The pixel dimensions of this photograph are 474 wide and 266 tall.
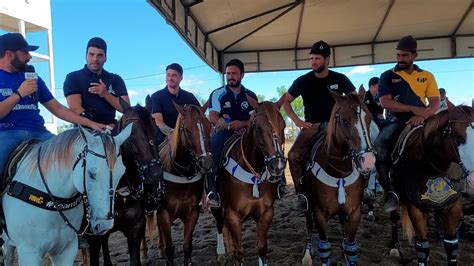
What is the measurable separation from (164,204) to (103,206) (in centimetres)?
201

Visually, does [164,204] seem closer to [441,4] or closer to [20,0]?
[441,4]

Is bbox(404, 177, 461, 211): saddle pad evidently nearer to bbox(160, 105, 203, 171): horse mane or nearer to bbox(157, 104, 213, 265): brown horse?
bbox(157, 104, 213, 265): brown horse

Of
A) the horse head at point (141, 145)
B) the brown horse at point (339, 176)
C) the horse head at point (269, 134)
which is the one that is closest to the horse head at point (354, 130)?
the brown horse at point (339, 176)

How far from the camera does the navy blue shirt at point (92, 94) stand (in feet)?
13.1

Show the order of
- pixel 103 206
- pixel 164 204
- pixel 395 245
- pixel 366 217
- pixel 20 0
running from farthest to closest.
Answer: pixel 20 0, pixel 366 217, pixel 395 245, pixel 164 204, pixel 103 206

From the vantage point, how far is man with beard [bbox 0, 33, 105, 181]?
300 cm

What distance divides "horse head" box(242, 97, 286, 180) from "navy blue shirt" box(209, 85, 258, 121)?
942mm

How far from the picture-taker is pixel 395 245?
5375 millimetres

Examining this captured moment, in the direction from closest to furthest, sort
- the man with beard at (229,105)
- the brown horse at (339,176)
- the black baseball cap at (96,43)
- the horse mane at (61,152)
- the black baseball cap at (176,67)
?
1. the horse mane at (61,152)
2. the brown horse at (339,176)
3. the black baseball cap at (96,43)
4. the man with beard at (229,105)
5. the black baseball cap at (176,67)

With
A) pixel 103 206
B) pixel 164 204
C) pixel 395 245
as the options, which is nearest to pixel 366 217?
pixel 395 245

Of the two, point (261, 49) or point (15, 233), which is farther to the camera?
point (261, 49)

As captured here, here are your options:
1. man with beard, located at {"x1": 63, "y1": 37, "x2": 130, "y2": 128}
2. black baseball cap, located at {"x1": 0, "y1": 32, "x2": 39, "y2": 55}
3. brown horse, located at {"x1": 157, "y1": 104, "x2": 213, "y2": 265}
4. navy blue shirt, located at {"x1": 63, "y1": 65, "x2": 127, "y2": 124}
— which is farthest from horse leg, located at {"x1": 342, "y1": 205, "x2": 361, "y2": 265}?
black baseball cap, located at {"x1": 0, "y1": 32, "x2": 39, "y2": 55}

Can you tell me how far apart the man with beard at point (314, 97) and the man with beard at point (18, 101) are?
7.98ft

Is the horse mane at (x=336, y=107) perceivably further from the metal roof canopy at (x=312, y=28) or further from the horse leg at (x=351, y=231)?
the metal roof canopy at (x=312, y=28)
